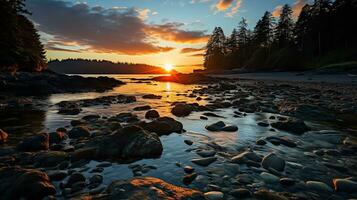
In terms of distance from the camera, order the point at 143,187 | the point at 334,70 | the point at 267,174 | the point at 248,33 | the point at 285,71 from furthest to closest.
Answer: the point at 248,33 < the point at 285,71 < the point at 334,70 < the point at 267,174 < the point at 143,187

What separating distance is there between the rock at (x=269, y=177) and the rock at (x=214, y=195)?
3.18 feet

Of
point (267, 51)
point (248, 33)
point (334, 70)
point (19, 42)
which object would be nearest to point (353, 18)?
point (267, 51)

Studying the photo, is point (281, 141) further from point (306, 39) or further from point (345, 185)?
point (306, 39)

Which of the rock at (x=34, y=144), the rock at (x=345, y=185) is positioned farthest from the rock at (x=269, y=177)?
the rock at (x=34, y=144)

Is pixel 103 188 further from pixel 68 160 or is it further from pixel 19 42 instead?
pixel 19 42

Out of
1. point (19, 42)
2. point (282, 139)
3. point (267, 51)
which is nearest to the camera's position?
point (282, 139)

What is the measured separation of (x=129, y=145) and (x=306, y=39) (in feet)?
232

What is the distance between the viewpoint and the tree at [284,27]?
70375 mm

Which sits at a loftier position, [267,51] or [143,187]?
[267,51]

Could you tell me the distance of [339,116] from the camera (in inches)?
363

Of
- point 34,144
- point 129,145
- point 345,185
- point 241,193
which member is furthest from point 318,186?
point 34,144

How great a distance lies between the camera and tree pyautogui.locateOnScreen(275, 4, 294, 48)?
70.4 m

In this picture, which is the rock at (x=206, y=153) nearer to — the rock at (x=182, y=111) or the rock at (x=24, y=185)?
the rock at (x=24, y=185)

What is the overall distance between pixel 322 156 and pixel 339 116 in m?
5.47
